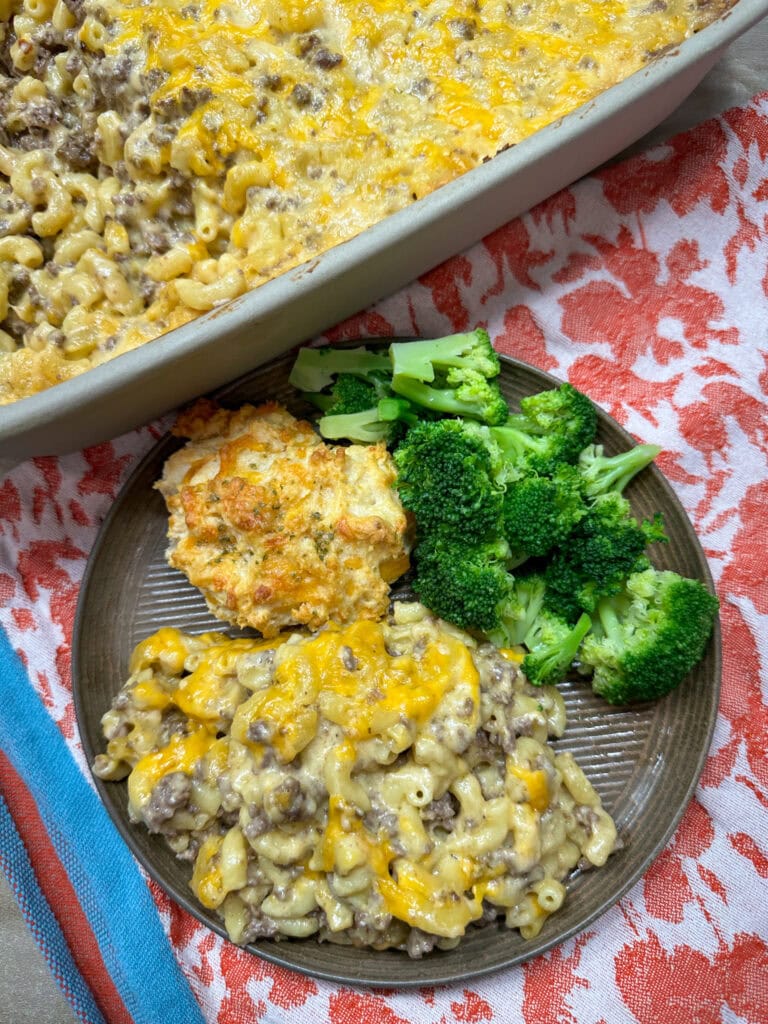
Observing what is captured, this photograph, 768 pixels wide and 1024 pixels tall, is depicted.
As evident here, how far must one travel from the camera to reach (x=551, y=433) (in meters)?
1.98

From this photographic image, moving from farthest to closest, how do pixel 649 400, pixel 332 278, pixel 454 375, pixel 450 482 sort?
pixel 649 400 → pixel 454 375 → pixel 450 482 → pixel 332 278

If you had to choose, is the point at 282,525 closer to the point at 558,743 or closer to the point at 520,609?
the point at 520,609

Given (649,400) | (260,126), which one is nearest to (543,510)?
(649,400)

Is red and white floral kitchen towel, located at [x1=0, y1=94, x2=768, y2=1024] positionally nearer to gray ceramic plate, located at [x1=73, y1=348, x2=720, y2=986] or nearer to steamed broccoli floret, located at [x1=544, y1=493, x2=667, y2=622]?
gray ceramic plate, located at [x1=73, y1=348, x2=720, y2=986]

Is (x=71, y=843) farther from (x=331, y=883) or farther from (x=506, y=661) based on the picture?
(x=506, y=661)

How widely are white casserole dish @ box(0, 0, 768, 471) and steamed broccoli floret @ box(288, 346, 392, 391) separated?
0.31 ft

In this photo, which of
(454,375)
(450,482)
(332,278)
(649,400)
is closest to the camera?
(332,278)

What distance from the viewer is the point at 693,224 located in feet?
7.38

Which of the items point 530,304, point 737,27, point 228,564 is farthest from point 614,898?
point 737,27

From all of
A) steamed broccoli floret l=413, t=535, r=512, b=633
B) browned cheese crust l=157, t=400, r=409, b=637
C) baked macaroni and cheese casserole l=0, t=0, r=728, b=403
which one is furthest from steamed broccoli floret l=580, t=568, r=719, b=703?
baked macaroni and cheese casserole l=0, t=0, r=728, b=403

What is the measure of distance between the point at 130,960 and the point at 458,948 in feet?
3.06

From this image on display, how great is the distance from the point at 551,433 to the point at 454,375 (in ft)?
1.02

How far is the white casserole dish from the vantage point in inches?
64.2

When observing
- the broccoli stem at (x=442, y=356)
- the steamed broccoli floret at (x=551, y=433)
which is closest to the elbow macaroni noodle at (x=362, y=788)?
the steamed broccoli floret at (x=551, y=433)
